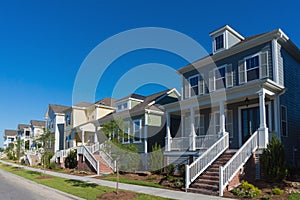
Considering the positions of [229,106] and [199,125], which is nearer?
[229,106]

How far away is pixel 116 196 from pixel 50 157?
2447cm

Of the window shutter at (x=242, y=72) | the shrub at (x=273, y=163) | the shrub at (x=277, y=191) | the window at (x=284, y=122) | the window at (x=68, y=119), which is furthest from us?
the window at (x=68, y=119)

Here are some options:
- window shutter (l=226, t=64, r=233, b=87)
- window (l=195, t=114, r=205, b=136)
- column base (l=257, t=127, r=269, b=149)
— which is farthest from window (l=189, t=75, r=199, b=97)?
column base (l=257, t=127, r=269, b=149)

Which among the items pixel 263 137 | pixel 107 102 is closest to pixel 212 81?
pixel 263 137

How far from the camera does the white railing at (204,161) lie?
1220 centimetres

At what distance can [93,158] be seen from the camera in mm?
22469

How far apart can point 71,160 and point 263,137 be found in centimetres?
2141

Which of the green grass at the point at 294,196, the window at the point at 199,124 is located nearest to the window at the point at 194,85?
the window at the point at 199,124

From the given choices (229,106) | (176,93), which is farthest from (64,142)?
(229,106)

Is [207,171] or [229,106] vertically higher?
[229,106]

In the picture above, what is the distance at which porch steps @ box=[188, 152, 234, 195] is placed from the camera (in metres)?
11.3

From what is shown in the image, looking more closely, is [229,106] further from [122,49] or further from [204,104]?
[122,49]

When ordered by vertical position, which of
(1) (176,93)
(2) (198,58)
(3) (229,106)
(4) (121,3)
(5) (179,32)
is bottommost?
(3) (229,106)

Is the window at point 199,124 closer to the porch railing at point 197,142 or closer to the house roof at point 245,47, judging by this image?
the porch railing at point 197,142
